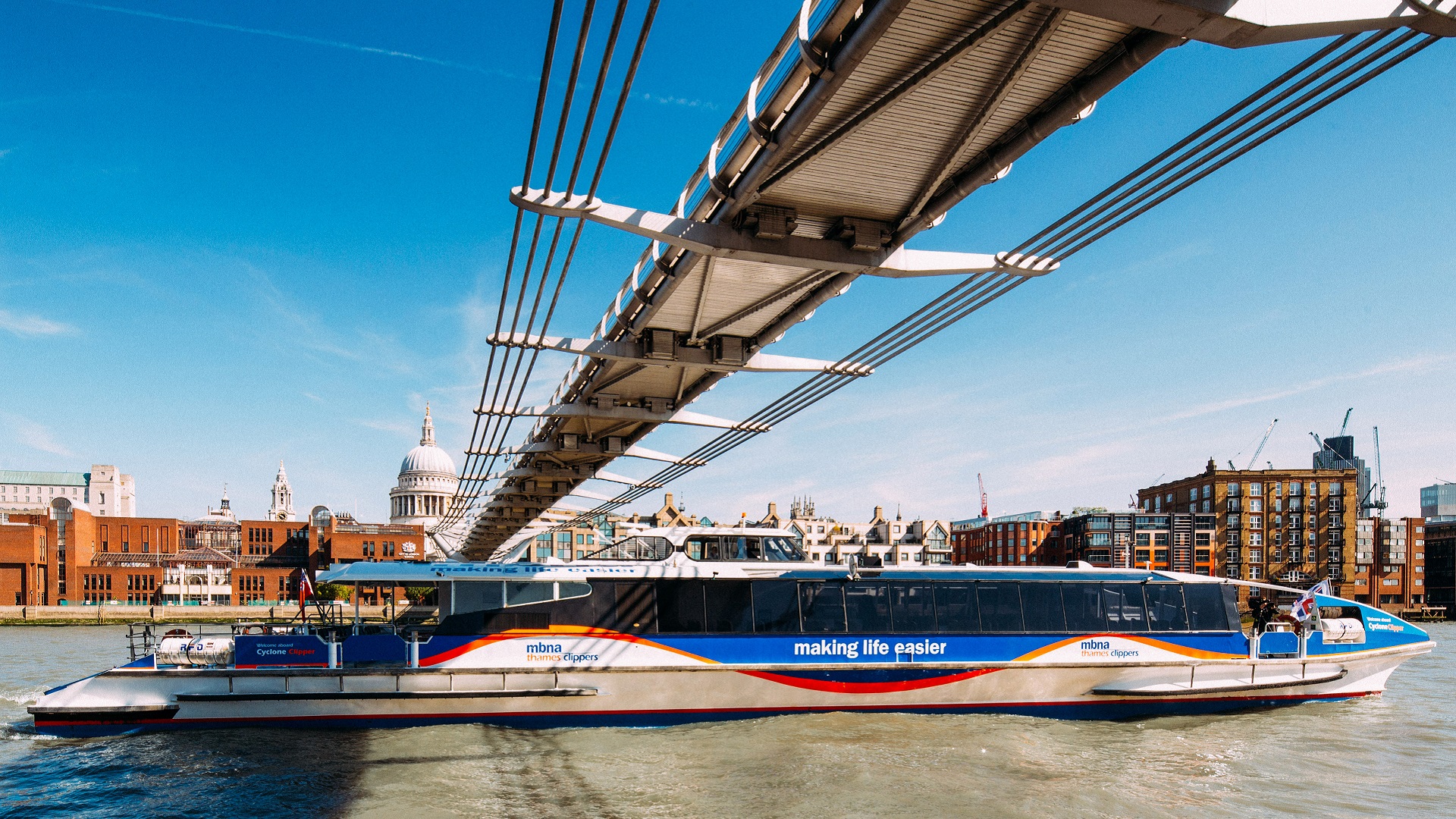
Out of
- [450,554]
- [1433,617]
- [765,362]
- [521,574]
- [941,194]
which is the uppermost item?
[941,194]

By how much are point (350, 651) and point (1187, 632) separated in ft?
52.8

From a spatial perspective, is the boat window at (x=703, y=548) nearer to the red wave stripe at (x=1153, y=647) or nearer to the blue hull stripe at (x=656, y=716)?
the blue hull stripe at (x=656, y=716)

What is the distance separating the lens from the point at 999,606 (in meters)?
18.6

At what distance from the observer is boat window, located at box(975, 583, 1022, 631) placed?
60.5 feet

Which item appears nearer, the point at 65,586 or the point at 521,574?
the point at 521,574

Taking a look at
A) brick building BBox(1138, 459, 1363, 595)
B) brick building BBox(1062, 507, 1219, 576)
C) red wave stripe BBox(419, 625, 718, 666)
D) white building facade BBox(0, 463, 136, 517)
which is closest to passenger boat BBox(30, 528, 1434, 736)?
red wave stripe BBox(419, 625, 718, 666)

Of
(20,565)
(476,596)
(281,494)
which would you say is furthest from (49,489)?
(476,596)

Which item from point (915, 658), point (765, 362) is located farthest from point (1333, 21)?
point (915, 658)

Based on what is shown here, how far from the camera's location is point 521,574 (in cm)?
1730

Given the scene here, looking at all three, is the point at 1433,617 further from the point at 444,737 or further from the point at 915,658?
the point at 444,737

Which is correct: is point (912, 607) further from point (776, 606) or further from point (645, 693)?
point (645, 693)

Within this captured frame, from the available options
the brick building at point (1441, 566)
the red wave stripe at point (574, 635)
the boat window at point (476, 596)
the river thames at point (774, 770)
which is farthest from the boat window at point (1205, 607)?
the brick building at point (1441, 566)

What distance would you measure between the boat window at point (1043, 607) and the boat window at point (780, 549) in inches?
179

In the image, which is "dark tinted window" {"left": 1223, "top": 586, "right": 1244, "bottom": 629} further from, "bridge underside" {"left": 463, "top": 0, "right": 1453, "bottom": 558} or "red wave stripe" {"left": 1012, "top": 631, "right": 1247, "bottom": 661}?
"bridge underside" {"left": 463, "top": 0, "right": 1453, "bottom": 558}
